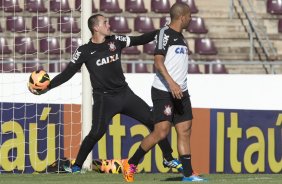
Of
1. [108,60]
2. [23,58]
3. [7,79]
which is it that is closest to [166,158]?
[108,60]

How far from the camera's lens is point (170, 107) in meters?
9.88

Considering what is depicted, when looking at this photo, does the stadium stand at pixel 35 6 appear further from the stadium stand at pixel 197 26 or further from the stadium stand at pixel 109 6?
the stadium stand at pixel 197 26

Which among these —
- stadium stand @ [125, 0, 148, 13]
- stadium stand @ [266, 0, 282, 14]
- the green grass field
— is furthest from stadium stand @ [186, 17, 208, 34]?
the green grass field

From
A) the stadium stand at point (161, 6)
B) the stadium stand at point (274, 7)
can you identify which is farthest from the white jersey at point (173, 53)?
the stadium stand at point (274, 7)

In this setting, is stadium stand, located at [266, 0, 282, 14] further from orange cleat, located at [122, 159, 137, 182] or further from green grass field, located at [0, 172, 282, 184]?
orange cleat, located at [122, 159, 137, 182]

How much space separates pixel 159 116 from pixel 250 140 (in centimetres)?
353

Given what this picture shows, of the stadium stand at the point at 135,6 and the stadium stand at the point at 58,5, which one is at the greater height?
the stadium stand at the point at 58,5

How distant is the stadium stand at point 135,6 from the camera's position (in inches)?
822

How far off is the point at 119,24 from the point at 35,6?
1666mm

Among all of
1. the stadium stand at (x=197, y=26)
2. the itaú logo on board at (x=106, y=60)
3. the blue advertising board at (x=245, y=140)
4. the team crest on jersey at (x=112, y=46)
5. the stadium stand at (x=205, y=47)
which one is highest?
the team crest on jersey at (x=112, y=46)

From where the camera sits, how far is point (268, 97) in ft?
43.7

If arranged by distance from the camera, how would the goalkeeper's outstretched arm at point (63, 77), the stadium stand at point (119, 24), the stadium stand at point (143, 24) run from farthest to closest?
the stadium stand at point (143, 24)
the stadium stand at point (119, 24)
the goalkeeper's outstretched arm at point (63, 77)

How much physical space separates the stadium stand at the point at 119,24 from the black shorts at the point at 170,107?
10193 millimetres

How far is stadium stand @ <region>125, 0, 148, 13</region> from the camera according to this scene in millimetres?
20875
